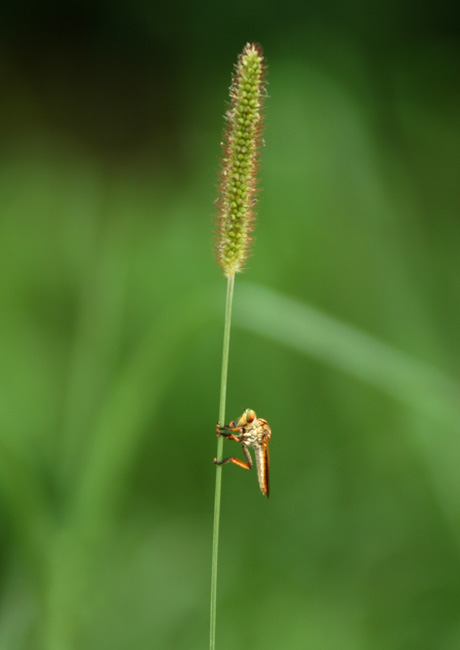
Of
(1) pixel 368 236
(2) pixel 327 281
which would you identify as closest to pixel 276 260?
(2) pixel 327 281

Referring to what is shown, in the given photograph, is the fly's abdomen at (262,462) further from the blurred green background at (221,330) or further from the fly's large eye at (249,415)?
the blurred green background at (221,330)

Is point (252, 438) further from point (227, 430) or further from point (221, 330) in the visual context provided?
point (221, 330)

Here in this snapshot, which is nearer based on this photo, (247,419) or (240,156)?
(240,156)

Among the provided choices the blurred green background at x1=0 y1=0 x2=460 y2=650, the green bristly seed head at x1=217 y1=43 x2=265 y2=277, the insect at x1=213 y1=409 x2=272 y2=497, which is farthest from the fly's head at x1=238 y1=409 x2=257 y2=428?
the blurred green background at x1=0 y1=0 x2=460 y2=650

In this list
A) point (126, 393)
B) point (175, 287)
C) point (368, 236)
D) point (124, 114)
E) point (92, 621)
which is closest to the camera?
point (126, 393)

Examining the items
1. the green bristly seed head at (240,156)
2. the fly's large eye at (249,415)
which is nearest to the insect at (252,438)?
the fly's large eye at (249,415)

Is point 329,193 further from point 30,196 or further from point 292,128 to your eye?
point 30,196

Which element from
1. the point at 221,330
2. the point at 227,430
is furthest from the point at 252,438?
the point at 221,330
